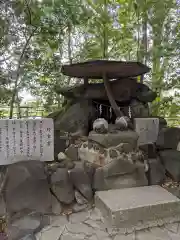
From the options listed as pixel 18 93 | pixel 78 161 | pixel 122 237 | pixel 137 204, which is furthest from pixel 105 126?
pixel 18 93

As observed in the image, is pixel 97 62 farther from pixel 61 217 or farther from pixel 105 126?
pixel 61 217

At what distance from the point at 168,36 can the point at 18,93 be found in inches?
192

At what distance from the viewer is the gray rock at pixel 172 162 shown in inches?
139

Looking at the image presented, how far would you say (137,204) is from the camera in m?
2.51

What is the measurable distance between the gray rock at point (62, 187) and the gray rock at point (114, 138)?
2.83 ft

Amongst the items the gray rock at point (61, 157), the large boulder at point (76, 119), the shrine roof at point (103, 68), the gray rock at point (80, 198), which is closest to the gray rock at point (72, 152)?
the gray rock at point (61, 157)

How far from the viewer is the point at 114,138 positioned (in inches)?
135

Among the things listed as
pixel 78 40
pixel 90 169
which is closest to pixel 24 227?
pixel 90 169

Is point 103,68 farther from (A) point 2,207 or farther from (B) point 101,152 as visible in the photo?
(A) point 2,207

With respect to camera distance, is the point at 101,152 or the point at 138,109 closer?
the point at 101,152

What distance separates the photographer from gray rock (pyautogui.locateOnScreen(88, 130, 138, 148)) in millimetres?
3396

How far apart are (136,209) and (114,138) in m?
1.29

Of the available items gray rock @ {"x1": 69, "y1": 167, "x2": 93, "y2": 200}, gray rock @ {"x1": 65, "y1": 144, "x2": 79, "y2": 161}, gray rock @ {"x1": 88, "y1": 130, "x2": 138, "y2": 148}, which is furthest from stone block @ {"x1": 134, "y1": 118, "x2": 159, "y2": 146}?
gray rock @ {"x1": 69, "y1": 167, "x2": 93, "y2": 200}

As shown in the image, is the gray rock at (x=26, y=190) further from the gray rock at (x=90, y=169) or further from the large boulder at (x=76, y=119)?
the large boulder at (x=76, y=119)
